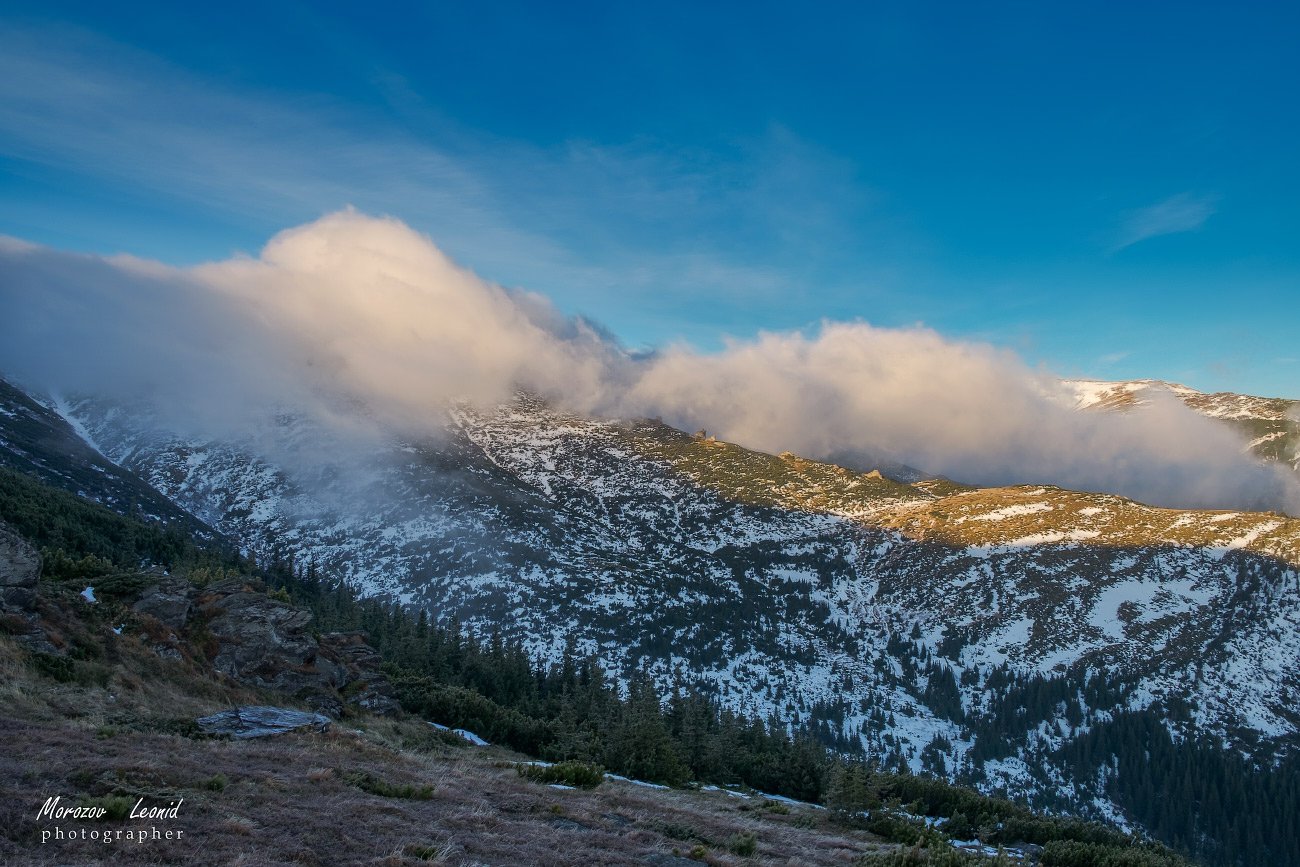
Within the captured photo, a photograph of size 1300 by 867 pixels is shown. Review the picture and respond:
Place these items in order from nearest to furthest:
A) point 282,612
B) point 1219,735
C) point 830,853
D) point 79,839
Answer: point 79,839, point 830,853, point 282,612, point 1219,735

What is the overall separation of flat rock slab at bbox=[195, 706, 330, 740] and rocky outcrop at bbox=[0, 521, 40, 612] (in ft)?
34.1

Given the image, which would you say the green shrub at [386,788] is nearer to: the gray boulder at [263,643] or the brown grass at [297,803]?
the brown grass at [297,803]

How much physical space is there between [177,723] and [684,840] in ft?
51.9

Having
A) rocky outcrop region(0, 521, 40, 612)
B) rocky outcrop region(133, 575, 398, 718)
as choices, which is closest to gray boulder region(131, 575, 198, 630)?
rocky outcrop region(133, 575, 398, 718)

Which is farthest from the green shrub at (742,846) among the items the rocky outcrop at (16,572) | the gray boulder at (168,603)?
the gray boulder at (168,603)

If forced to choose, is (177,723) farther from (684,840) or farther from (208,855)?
(684,840)

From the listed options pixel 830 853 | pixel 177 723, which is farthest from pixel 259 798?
pixel 830 853

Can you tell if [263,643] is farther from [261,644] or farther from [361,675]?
[361,675]

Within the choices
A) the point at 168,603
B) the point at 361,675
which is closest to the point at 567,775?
the point at 361,675

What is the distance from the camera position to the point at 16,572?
86.2ft

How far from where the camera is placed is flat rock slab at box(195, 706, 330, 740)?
2090 centimetres

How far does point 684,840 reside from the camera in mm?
18297

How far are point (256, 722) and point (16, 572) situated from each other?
1335 centimetres

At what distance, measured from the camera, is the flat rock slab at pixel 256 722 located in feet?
68.6
